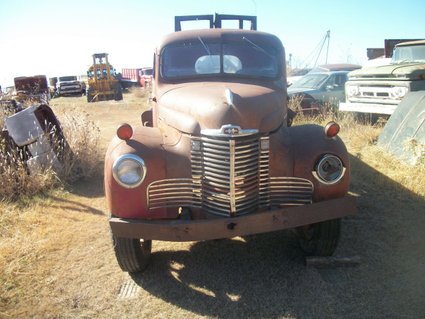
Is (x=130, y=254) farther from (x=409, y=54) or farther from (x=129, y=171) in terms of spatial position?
(x=409, y=54)

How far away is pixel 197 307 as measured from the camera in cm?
306

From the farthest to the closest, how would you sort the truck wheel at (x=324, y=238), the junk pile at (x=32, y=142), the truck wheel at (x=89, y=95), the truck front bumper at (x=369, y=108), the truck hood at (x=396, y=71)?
the truck wheel at (x=89, y=95)
the truck front bumper at (x=369, y=108)
the truck hood at (x=396, y=71)
the junk pile at (x=32, y=142)
the truck wheel at (x=324, y=238)

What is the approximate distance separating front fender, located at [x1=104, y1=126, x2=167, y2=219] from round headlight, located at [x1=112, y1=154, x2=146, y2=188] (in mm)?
33

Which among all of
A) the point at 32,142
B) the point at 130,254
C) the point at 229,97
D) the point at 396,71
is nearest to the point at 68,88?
the point at 32,142

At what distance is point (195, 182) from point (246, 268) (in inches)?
42.2

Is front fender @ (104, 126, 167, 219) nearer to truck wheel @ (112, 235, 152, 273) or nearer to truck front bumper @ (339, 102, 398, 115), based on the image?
truck wheel @ (112, 235, 152, 273)

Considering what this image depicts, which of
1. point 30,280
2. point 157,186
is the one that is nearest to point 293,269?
point 157,186

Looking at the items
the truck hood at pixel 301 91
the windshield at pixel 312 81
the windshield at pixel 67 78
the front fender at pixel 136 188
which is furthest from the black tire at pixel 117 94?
the front fender at pixel 136 188

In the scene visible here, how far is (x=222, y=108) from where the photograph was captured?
3.06m

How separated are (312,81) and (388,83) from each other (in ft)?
9.99

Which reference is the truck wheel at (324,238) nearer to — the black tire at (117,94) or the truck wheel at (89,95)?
the truck wheel at (89,95)

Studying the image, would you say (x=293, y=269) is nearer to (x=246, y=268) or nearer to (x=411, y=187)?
(x=246, y=268)

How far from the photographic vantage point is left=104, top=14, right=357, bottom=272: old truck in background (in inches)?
119

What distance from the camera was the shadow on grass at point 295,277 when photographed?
9.80 feet
